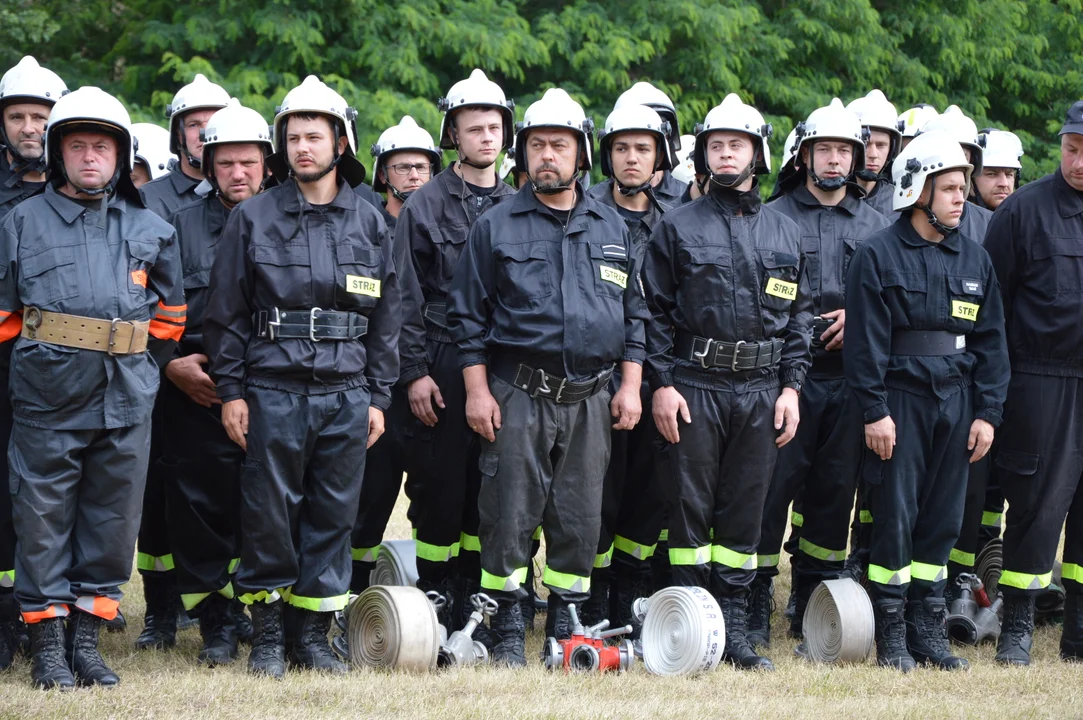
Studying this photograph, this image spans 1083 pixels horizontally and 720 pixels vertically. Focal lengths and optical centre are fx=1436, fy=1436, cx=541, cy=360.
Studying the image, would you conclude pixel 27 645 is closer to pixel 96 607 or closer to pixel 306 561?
pixel 96 607

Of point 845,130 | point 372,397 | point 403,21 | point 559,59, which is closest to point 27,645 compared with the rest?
point 372,397

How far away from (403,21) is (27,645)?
1048cm

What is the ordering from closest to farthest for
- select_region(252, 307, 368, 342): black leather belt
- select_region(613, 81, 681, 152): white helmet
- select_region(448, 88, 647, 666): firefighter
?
select_region(252, 307, 368, 342): black leather belt → select_region(448, 88, 647, 666): firefighter → select_region(613, 81, 681, 152): white helmet

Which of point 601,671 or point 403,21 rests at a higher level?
point 403,21

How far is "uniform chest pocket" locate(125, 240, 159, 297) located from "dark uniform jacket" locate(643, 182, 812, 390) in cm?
245

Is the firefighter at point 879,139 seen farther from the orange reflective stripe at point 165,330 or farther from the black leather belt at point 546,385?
the orange reflective stripe at point 165,330

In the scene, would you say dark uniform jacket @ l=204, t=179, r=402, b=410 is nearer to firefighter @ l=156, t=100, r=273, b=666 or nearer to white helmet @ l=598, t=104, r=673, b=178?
firefighter @ l=156, t=100, r=273, b=666

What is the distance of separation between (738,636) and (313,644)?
2.11 metres

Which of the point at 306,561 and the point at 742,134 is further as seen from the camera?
the point at 742,134

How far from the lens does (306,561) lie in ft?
22.0

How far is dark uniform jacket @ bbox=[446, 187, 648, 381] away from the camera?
6895 millimetres

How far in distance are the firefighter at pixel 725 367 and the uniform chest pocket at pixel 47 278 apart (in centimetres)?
280

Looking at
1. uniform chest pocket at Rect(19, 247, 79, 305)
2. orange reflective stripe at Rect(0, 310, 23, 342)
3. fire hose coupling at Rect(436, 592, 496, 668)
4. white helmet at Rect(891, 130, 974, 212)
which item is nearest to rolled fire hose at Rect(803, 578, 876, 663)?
fire hose coupling at Rect(436, 592, 496, 668)

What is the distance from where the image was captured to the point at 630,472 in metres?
8.08
